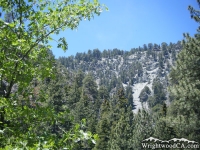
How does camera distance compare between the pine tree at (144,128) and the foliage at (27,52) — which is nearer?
the foliage at (27,52)

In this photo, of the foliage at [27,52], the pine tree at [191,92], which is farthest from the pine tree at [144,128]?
the foliage at [27,52]

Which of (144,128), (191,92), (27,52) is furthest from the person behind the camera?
(144,128)

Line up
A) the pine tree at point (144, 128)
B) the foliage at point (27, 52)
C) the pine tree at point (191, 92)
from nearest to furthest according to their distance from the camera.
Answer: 1. the foliage at point (27, 52)
2. the pine tree at point (191, 92)
3. the pine tree at point (144, 128)

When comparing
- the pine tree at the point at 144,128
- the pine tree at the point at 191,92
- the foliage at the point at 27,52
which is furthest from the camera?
the pine tree at the point at 144,128

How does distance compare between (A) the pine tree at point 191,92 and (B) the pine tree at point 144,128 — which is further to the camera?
(B) the pine tree at point 144,128

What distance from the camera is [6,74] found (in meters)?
4.61

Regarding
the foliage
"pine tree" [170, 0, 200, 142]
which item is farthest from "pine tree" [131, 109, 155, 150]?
the foliage

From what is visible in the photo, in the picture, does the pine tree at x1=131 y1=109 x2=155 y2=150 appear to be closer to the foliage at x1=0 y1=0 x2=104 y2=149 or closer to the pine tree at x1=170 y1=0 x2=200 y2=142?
the pine tree at x1=170 y1=0 x2=200 y2=142

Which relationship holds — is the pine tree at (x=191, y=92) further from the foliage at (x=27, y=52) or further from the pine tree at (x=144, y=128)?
the pine tree at (x=144, y=128)

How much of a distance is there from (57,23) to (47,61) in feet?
3.56

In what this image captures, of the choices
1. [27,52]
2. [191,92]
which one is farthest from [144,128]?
[27,52]

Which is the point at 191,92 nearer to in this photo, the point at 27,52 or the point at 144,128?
the point at 27,52

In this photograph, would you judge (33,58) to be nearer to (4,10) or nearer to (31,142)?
(4,10)

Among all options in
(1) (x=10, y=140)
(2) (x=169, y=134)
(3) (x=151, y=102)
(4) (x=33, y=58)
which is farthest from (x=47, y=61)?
(3) (x=151, y=102)
